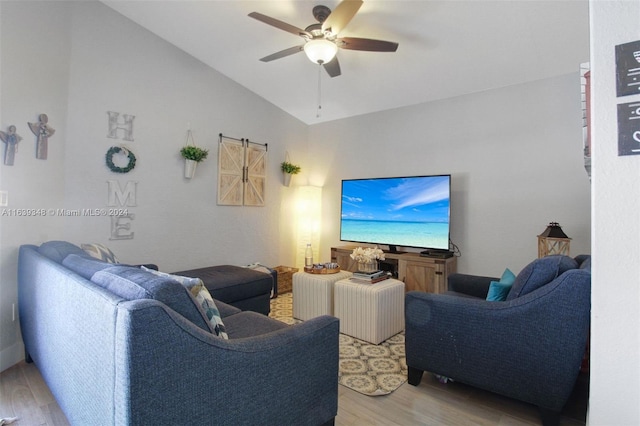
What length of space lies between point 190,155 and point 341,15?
2245 mm

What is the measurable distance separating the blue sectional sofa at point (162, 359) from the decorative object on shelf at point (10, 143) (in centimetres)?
106

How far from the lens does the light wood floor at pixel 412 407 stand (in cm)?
176

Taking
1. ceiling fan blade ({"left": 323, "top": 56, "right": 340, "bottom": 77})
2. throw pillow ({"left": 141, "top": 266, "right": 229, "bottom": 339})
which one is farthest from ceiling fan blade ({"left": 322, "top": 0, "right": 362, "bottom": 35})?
throw pillow ({"left": 141, "top": 266, "right": 229, "bottom": 339})

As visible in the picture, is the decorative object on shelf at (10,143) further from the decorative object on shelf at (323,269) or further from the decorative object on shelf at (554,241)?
the decorative object on shelf at (554,241)

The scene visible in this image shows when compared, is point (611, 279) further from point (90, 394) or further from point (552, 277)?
point (90, 394)

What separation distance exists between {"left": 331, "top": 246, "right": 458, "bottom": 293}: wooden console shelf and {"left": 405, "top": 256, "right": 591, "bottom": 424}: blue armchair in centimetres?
152

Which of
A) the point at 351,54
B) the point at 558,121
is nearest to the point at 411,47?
the point at 351,54

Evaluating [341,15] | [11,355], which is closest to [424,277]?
[341,15]

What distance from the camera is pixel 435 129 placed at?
3.94m

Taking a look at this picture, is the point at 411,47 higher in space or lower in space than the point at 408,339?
higher

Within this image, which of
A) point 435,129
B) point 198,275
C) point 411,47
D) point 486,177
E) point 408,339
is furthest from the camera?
point 435,129

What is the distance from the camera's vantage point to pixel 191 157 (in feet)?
11.7

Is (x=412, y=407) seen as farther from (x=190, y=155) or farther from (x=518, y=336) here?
(x=190, y=155)

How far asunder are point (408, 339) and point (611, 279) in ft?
4.42
